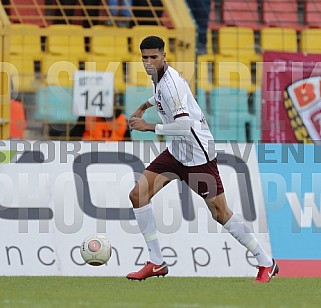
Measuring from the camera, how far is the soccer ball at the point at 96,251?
8.05 meters

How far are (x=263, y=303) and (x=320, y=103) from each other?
588cm

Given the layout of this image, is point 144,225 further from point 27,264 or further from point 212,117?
point 212,117

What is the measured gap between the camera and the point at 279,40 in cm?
1447

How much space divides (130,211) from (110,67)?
337cm

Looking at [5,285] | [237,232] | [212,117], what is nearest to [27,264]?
[5,285]

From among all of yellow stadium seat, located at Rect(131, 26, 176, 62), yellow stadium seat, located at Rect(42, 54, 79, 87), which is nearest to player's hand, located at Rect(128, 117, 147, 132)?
yellow stadium seat, located at Rect(131, 26, 176, 62)

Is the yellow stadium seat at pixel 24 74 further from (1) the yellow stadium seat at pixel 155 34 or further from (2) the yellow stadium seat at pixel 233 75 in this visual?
(2) the yellow stadium seat at pixel 233 75

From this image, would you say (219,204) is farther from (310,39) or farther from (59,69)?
(310,39)

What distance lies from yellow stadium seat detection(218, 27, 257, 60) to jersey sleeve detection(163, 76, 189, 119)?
581 cm

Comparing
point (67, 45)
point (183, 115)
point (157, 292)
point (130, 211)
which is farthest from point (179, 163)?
point (67, 45)

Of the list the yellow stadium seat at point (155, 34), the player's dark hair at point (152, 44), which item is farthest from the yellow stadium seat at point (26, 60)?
the player's dark hair at point (152, 44)

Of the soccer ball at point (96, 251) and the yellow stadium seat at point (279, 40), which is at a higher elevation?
the yellow stadium seat at point (279, 40)

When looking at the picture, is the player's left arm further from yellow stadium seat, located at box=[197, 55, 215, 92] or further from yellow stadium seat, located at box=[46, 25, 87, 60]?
yellow stadium seat, located at box=[46, 25, 87, 60]

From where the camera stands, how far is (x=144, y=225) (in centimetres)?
815
